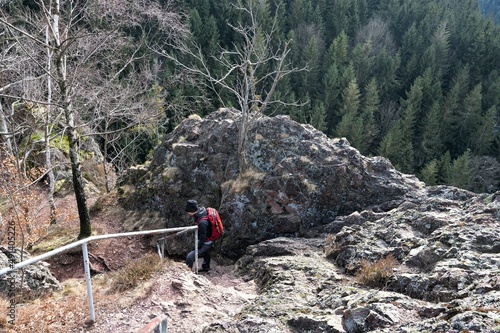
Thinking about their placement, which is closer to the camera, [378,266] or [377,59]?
[378,266]

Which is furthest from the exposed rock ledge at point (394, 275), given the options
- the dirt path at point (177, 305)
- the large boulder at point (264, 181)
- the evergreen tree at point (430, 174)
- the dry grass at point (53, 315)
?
the evergreen tree at point (430, 174)

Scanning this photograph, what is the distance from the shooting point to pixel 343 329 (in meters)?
4.46

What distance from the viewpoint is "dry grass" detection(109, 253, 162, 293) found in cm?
565

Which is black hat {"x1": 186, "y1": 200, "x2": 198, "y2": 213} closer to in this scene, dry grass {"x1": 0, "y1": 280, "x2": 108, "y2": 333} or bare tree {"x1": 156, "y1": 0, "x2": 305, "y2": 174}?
dry grass {"x1": 0, "y1": 280, "x2": 108, "y2": 333}

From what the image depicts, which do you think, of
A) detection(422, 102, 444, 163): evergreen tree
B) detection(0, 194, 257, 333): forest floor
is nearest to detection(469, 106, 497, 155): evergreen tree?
detection(422, 102, 444, 163): evergreen tree

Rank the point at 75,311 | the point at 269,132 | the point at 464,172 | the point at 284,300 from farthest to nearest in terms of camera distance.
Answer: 1. the point at 464,172
2. the point at 269,132
3. the point at 284,300
4. the point at 75,311

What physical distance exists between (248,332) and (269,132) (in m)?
8.38

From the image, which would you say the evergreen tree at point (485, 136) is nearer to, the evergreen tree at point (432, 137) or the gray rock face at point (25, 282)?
the evergreen tree at point (432, 137)

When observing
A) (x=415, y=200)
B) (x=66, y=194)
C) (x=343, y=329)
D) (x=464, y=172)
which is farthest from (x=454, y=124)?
(x=343, y=329)

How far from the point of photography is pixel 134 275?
5793mm

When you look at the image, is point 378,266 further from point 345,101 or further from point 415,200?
point 345,101

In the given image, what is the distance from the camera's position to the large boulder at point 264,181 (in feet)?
34.2

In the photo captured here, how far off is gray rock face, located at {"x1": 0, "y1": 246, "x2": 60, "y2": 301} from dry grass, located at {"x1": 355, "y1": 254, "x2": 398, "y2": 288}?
562cm

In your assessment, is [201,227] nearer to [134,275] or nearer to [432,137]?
[134,275]
